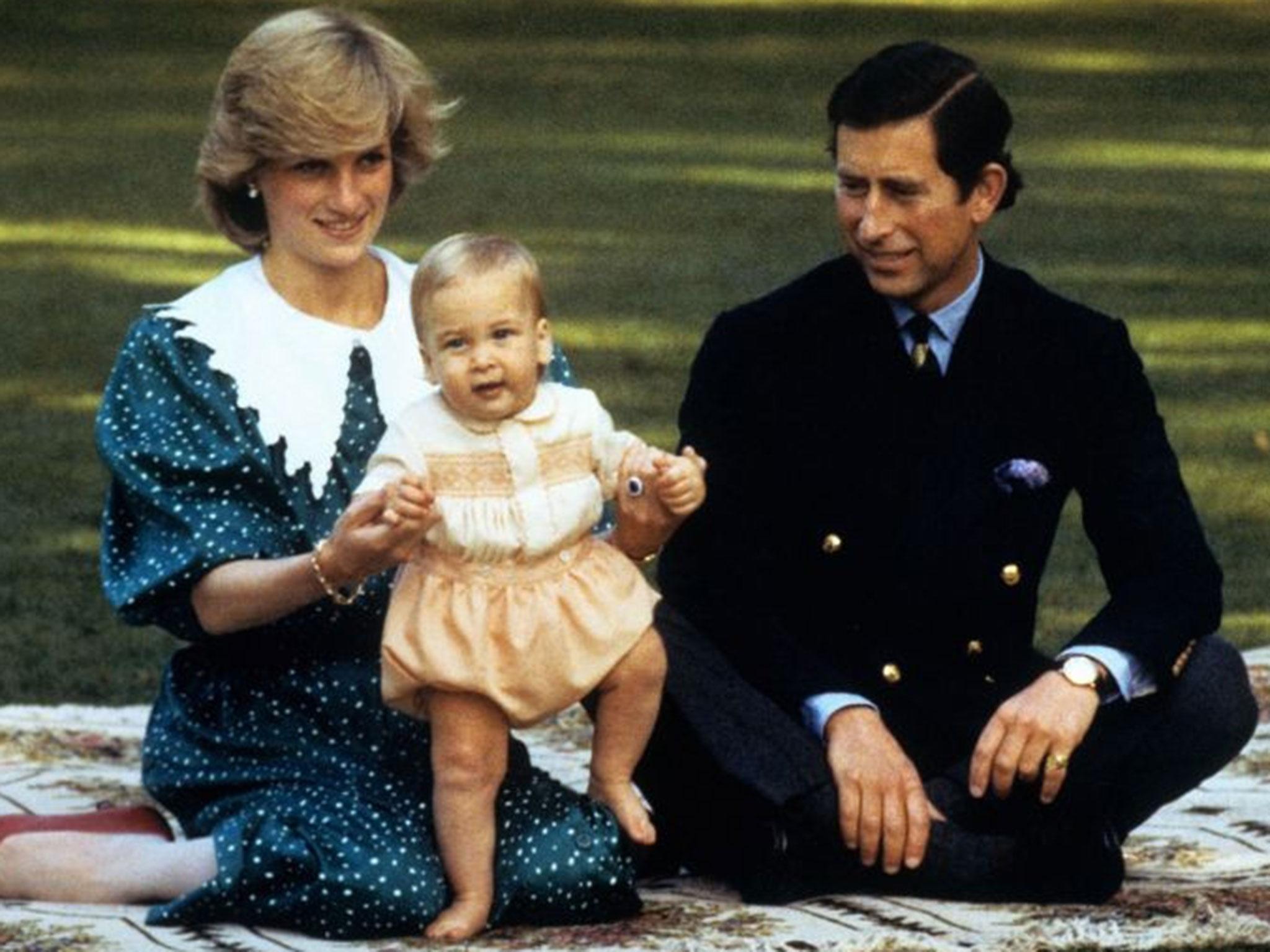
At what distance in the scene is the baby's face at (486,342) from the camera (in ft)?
16.9

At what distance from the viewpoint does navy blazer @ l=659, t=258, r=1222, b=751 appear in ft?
18.4

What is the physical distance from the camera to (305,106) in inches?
217

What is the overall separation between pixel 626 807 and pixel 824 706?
327 mm

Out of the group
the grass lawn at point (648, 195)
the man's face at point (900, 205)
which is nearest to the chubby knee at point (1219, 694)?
the man's face at point (900, 205)

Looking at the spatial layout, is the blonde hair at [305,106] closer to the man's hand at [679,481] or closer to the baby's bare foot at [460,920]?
the man's hand at [679,481]

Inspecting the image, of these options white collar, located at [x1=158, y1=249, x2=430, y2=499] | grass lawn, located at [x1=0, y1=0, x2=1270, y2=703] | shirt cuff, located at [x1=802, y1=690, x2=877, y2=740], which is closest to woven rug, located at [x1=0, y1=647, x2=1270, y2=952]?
shirt cuff, located at [x1=802, y1=690, x2=877, y2=740]

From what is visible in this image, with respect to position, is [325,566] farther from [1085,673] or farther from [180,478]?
[1085,673]

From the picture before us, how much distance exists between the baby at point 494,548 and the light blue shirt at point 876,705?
294 mm

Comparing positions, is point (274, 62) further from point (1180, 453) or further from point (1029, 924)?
point (1180, 453)

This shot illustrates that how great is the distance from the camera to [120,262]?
44.9 feet

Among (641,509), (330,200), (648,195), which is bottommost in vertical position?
(641,509)

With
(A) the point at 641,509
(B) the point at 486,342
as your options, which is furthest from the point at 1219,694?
(B) the point at 486,342

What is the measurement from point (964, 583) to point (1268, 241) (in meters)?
9.27

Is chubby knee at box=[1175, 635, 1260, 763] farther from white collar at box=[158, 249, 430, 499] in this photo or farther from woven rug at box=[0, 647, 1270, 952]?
white collar at box=[158, 249, 430, 499]
